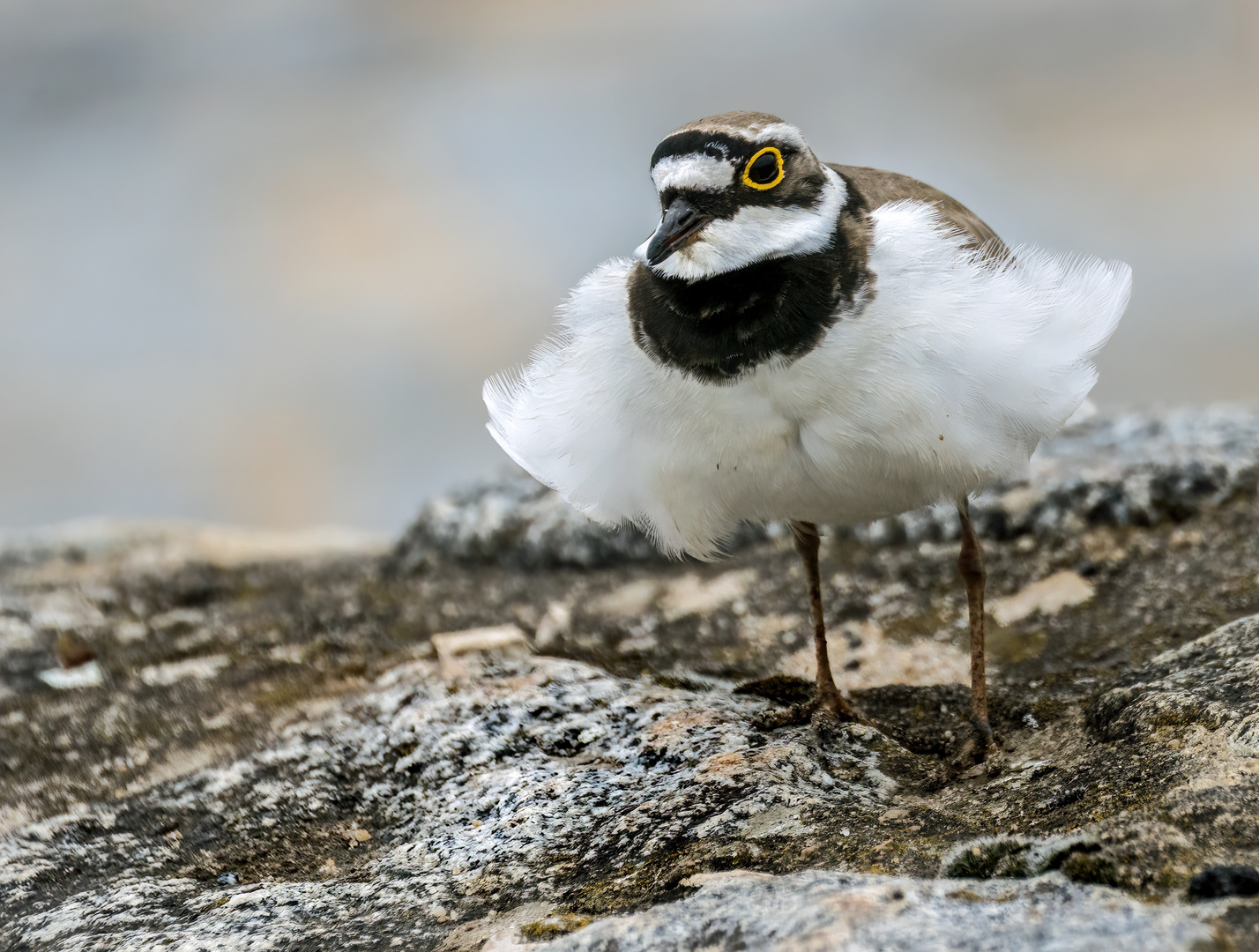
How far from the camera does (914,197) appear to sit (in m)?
3.80

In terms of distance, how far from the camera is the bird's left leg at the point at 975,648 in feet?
11.1

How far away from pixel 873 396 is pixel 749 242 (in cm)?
57

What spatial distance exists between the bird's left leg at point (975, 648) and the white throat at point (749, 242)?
1077mm

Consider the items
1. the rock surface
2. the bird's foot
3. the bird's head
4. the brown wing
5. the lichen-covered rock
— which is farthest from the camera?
the brown wing

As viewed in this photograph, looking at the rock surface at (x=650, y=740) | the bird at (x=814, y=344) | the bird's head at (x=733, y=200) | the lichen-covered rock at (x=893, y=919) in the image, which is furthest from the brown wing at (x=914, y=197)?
the lichen-covered rock at (x=893, y=919)

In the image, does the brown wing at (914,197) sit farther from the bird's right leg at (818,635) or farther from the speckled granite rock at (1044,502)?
the speckled granite rock at (1044,502)

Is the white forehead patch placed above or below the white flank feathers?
above

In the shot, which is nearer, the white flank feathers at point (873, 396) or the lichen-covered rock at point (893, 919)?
the lichen-covered rock at point (893, 919)

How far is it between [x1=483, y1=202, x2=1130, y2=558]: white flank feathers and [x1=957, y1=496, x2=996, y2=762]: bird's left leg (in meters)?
0.43

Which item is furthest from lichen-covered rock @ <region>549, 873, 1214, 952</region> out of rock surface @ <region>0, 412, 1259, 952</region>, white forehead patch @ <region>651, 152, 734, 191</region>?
white forehead patch @ <region>651, 152, 734, 191</region>

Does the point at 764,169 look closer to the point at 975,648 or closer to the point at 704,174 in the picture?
the point at 704,174

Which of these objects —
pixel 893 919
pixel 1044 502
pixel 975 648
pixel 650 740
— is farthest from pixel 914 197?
pixel 893 919

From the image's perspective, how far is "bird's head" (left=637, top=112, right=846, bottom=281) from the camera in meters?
3.28

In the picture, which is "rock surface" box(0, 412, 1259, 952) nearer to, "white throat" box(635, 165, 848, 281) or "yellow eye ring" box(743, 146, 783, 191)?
"white throat" box(635, 165, 848, 281)
